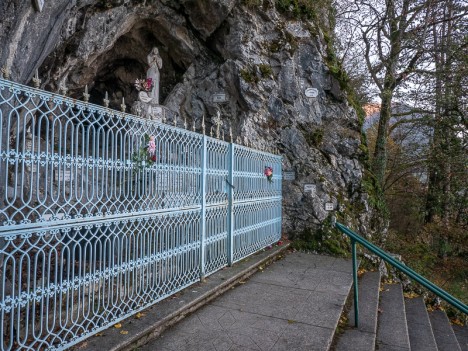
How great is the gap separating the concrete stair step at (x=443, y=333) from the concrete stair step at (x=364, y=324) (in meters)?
1.08

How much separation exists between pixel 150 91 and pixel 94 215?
280 inches

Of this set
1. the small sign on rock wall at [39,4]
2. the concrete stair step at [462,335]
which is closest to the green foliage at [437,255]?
the concrete stair step at [462,335]

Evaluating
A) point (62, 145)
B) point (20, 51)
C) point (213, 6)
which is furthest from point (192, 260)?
point (213, 6)

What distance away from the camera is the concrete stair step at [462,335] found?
16.9 ft

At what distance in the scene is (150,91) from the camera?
9148mm

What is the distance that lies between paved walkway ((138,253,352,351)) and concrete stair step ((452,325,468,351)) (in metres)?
2.06

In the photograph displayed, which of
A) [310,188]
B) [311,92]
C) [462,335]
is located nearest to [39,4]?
[310,188]

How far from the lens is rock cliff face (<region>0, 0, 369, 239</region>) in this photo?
26.1 ft

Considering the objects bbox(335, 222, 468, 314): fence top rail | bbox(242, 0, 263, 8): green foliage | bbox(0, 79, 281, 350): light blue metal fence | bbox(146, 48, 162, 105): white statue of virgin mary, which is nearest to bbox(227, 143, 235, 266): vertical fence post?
bbox(0, 79, 281, 350): light blue metal fence

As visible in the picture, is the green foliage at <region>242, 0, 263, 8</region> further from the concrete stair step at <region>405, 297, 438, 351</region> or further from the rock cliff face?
the concrete stair step at <region>405, 297, 438, 351</region>

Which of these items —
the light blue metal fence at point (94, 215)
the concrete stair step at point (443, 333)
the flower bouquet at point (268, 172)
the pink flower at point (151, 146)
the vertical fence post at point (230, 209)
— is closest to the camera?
the light blue metal fence at point (94, 215)

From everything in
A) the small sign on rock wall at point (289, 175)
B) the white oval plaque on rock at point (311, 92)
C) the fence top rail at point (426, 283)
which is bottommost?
the fence top rail at point (426, 283)

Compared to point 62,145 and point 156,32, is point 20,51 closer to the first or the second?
point 62,145

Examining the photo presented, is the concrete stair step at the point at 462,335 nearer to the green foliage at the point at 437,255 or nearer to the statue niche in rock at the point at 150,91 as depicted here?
the green foliage at the point at 437,255
